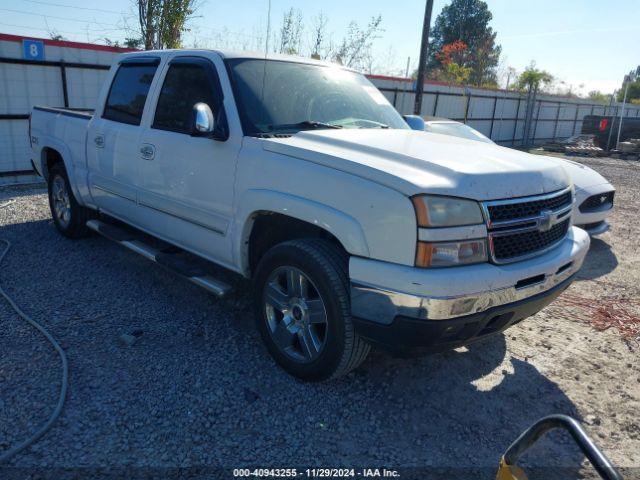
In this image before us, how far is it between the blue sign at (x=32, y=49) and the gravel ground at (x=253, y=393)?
19.2 feet

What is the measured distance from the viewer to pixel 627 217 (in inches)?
352

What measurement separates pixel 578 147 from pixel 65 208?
2134 centimetres

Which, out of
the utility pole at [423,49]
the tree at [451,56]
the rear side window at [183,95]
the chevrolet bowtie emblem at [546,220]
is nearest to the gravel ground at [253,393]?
the chevrolet bowtie emblem at [546,220]

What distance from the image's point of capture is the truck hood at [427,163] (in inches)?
106

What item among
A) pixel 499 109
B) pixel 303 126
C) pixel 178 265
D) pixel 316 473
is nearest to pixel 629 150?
pixel 499 109

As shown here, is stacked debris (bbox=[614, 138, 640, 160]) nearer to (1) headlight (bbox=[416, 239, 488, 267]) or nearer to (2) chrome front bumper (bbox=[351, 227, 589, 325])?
(2) chrome front bumper (bbox=[351, 227, 589, 325])

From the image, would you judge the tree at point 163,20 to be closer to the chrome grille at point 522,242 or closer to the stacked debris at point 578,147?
the chrome grille at point 522,242

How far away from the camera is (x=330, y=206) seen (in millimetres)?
2889

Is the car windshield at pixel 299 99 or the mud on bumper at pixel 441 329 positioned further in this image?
the car windshield at pixel 299 99

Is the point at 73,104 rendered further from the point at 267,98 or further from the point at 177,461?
the point at 177,461

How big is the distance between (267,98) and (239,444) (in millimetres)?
2264

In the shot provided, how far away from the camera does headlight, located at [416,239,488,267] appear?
2598 millimetres

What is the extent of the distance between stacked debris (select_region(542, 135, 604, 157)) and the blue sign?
18616 millimetres

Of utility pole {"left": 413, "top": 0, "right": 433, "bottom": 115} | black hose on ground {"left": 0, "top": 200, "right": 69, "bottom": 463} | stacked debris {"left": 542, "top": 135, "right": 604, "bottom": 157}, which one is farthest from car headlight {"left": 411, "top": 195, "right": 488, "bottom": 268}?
stacked debris {"left": 542, "top": 135, "right": 604, "bottom": 157}
